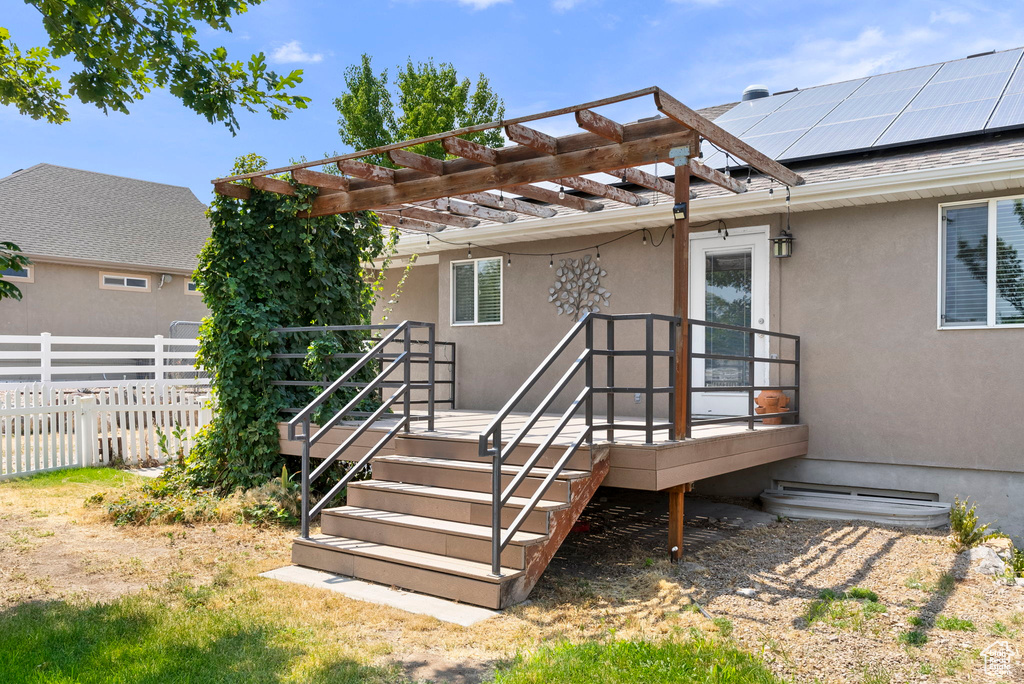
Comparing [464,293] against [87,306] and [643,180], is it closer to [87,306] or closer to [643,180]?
[643,180]

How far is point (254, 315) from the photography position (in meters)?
8.02

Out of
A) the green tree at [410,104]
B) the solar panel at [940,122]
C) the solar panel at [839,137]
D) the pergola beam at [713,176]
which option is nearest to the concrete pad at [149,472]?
the pergola beam at [713,176]

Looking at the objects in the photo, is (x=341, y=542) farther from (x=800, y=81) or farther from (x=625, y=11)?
(x=800, y=81)

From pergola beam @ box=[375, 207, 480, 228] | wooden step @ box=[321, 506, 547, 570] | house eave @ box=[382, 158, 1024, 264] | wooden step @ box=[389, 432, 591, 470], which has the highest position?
pergola beam @ box=[375, 207, 480, 228]

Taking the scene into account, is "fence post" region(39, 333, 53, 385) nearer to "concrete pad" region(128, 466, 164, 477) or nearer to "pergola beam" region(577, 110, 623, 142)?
"concrete pad" region(128, 466, 164, 477)

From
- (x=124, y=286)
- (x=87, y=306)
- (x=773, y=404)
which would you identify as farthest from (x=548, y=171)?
(x=124, y=286)

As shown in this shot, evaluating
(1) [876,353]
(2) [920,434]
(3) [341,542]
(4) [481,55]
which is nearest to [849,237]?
(1) [876,353]

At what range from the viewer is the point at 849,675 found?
12.1 ft

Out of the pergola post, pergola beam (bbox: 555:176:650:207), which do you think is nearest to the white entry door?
pergola beam (bbox: 555:176:650:207)

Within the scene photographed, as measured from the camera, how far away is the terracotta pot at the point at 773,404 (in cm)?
787

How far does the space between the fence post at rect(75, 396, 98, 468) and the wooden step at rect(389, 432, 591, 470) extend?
5.57 meters

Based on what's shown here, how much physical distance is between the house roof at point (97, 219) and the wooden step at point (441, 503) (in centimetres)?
1504

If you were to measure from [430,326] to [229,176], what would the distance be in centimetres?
268

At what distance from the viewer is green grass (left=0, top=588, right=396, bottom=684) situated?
3590mm
